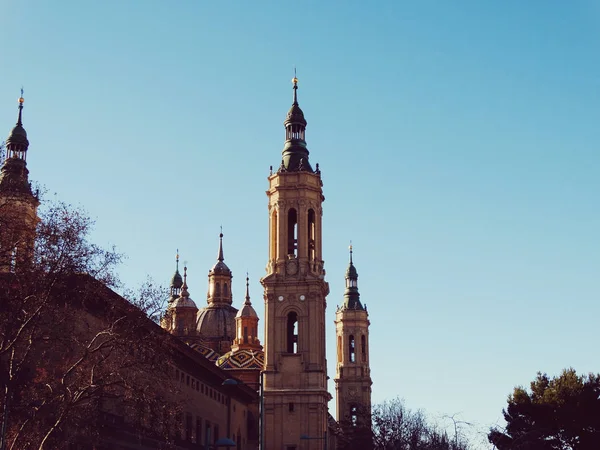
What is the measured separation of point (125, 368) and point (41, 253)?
5516mm

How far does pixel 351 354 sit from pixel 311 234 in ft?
157

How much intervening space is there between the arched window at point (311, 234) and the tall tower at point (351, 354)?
4465cm

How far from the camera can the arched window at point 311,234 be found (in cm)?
8794

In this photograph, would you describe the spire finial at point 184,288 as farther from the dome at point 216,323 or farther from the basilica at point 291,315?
the basilica at point 291,315

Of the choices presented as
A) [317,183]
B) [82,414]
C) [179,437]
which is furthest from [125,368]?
[317,183]

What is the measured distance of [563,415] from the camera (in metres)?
69.2

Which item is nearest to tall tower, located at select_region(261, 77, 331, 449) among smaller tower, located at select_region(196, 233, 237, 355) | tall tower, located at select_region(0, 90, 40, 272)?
smaller tower, located at select_region(196, 233, 237, 355)

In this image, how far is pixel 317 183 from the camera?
3546 inches

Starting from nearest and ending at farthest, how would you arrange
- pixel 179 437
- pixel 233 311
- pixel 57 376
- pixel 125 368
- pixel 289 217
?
1. pixel 125 368
2. pixel 57 376
3. pixel 179 437
4. pixel 289 217
5. pixel 233 311

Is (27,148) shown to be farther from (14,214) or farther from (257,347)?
(14,214)

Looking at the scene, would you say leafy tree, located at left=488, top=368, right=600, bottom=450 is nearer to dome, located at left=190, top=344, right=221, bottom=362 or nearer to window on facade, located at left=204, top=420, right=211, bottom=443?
window on facade, located at left=204, top=420, right=211, bottom=443

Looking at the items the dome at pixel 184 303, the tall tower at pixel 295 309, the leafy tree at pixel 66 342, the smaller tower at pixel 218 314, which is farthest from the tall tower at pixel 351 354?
the leafy tree at pixel 66 342

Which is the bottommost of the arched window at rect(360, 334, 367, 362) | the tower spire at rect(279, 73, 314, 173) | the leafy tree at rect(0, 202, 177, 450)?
the leafy tree at rect(0, 202, 177, 450)

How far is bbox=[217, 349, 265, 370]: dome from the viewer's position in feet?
327
